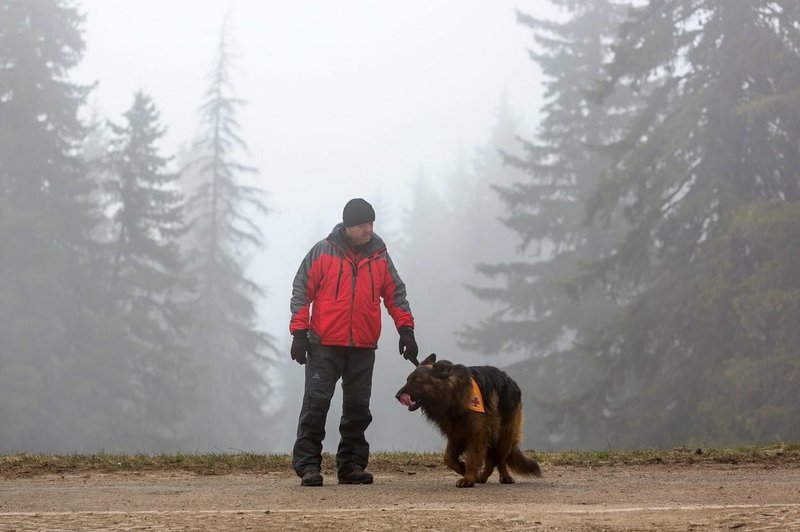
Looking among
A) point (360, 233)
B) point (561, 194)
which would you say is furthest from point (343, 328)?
point (561, 194)

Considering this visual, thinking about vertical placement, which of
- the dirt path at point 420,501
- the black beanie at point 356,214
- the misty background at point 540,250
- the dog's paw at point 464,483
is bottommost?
the dirt path at point 420,501

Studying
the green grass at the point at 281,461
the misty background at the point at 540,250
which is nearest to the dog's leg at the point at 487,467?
the green grass at the point at 281,461

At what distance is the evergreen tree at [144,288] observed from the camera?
3262 centimetres

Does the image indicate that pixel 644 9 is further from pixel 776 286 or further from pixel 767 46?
pixel 776 286

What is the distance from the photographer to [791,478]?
8234 millimetres

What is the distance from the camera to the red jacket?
8.58m

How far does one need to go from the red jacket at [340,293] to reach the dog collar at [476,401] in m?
1.03

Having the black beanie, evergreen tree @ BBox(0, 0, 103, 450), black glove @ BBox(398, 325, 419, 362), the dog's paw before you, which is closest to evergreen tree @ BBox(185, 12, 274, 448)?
evergreen tree @ BBox(0, 0, 103, 450)

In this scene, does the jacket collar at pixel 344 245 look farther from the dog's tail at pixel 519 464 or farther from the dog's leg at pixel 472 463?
the dog's tail at pixel 519 464

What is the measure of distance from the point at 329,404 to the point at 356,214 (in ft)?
6.18

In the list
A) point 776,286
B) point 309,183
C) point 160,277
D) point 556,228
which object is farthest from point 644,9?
point 309,183

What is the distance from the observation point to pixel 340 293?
339 inches

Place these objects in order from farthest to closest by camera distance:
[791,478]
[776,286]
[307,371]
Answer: [776,286], [307,371], [791,478]

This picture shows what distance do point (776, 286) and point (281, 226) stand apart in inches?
6597
